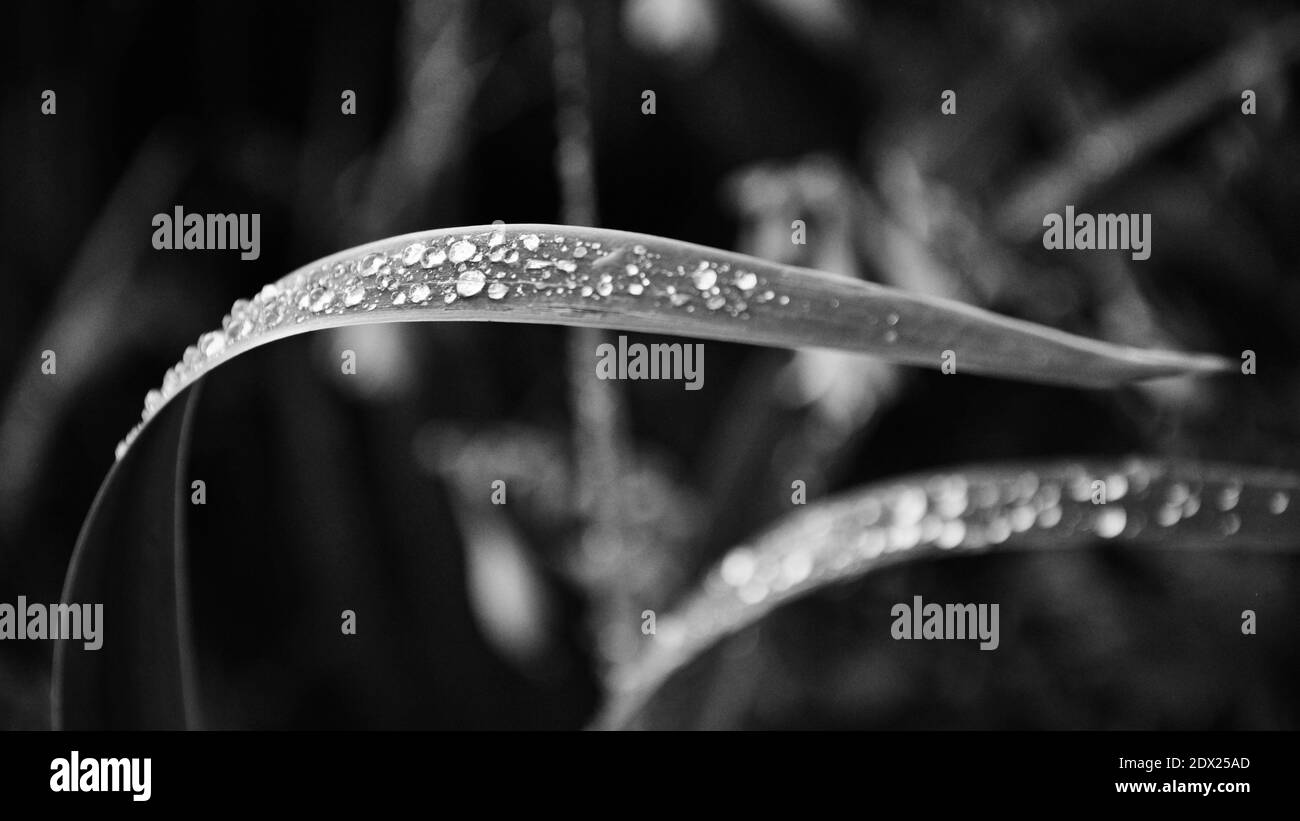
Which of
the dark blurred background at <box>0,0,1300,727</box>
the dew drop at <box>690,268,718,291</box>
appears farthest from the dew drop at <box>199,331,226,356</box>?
the dark blurred background at <box>0,0,1300,727</box>

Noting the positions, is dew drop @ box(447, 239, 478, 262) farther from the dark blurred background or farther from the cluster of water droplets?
the dark blurred background

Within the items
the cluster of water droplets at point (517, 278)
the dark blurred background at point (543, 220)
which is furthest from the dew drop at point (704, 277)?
the dark blurred background at point (543, 220)

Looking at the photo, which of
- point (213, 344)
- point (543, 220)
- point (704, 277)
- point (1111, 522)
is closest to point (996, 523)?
point (1111, 522)

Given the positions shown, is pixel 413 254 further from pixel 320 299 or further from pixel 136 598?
pixel 136 598

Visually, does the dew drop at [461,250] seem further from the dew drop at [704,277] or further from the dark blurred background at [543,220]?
the dark blurred background at [543,220]

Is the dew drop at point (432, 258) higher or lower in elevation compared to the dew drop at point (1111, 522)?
higher
